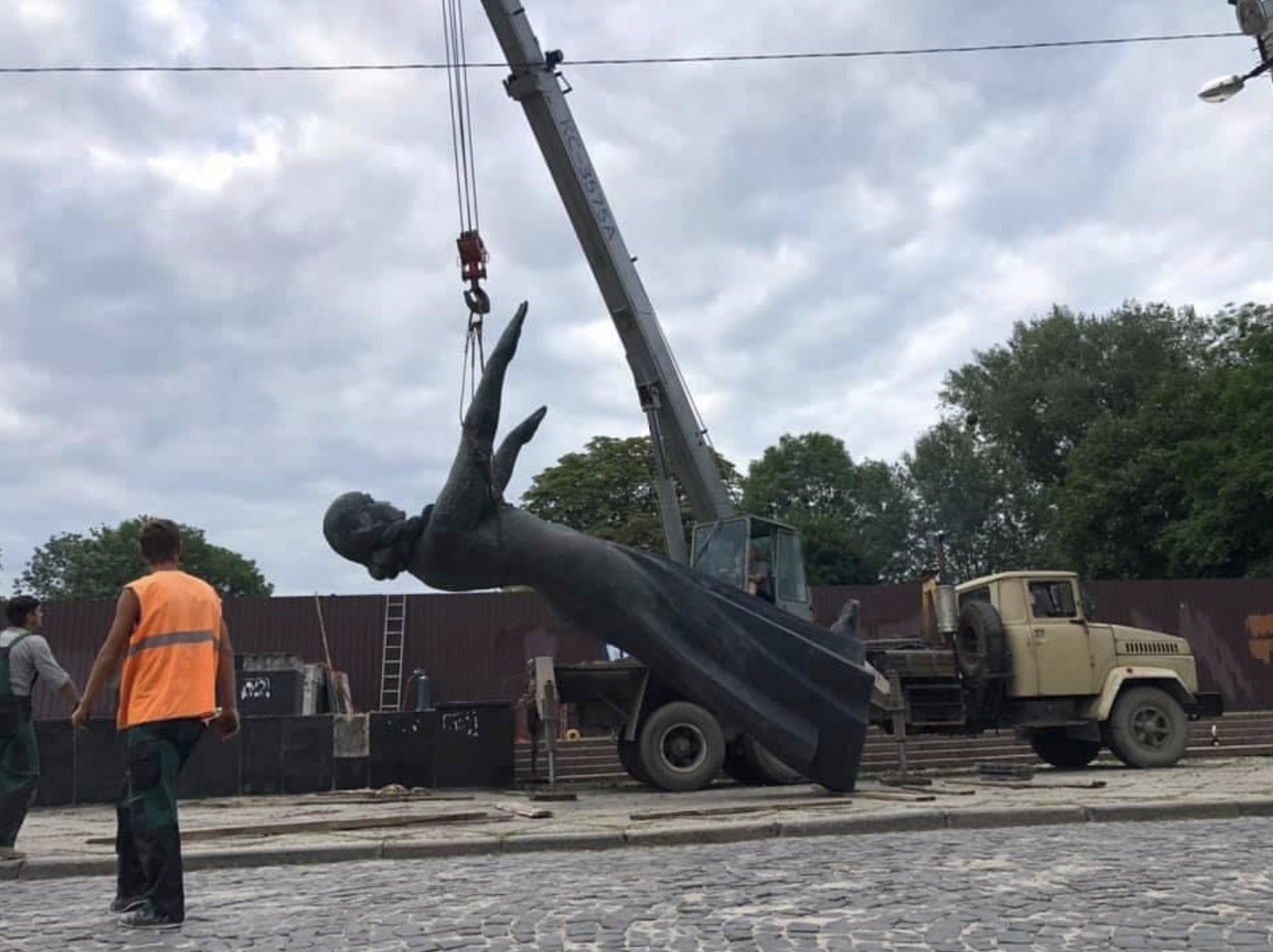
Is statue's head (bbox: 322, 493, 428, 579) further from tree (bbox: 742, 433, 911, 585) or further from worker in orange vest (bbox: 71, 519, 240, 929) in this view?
tree (bbox: 742, 433, 911, 585)

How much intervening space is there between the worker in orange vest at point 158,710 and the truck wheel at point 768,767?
788 cm

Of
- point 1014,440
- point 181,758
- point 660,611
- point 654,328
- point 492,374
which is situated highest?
point 1014,440

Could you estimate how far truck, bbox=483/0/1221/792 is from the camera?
12575 mm

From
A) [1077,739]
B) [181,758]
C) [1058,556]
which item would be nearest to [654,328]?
[1077,739]

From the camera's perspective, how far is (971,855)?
7.19 meters

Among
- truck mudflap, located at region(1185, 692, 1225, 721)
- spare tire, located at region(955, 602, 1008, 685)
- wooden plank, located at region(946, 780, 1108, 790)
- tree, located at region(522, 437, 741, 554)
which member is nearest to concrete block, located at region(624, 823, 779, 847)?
wooden plank, located at region(946, 780, 1108, 790)

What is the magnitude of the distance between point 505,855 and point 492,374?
3852 millimetres

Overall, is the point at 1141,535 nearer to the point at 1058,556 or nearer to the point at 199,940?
the point at 1058,556

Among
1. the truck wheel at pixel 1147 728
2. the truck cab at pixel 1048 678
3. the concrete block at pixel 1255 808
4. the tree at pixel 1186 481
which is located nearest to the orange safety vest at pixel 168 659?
the concrete block at pixel 1255 808

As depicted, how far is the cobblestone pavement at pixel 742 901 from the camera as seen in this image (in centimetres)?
490

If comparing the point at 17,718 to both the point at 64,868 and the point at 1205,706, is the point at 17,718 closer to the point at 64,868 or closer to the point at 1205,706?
the point at 64,868

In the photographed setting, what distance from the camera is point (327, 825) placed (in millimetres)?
9250

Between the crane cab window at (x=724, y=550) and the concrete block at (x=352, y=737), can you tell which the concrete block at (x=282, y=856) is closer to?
the concrete block at (x=352, y=737)

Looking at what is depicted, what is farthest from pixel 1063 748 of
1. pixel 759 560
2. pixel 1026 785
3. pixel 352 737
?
pixel 352 737
